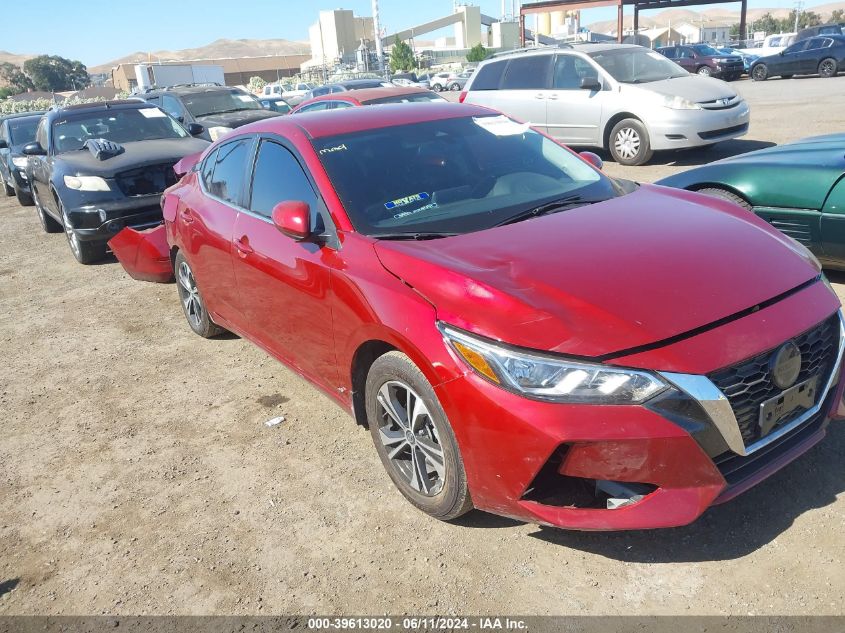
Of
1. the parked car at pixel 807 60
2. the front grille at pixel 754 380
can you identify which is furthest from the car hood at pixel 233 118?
the parked car at pixel 807 60

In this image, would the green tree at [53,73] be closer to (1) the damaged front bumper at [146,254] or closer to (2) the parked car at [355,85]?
(2) the parked car at [355,85]

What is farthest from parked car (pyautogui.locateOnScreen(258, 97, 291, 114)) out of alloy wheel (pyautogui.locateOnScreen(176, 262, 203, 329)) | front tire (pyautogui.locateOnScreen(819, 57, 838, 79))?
front tire (pyautogui.locateOnScreen(819, 57, 838, 79))

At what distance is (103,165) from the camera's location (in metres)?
8.14

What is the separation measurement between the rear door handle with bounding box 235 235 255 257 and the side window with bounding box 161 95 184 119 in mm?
10716

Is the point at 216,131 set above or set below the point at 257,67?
below

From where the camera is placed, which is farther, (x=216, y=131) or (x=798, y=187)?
(x=216, y=131)

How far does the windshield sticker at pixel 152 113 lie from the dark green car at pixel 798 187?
7236 millimetres

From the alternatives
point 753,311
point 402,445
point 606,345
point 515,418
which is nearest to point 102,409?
point 402,445

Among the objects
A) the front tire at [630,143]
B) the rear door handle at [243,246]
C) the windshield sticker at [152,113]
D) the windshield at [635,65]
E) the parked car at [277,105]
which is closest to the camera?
the rear door handle at [243,246]

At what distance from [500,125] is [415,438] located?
2102mm

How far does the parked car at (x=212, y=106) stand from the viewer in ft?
44.2

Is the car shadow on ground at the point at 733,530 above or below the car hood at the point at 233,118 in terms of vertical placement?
below

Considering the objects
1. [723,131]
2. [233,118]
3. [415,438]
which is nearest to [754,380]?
[415,438]

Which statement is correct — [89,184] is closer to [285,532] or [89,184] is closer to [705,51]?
[285,532]
